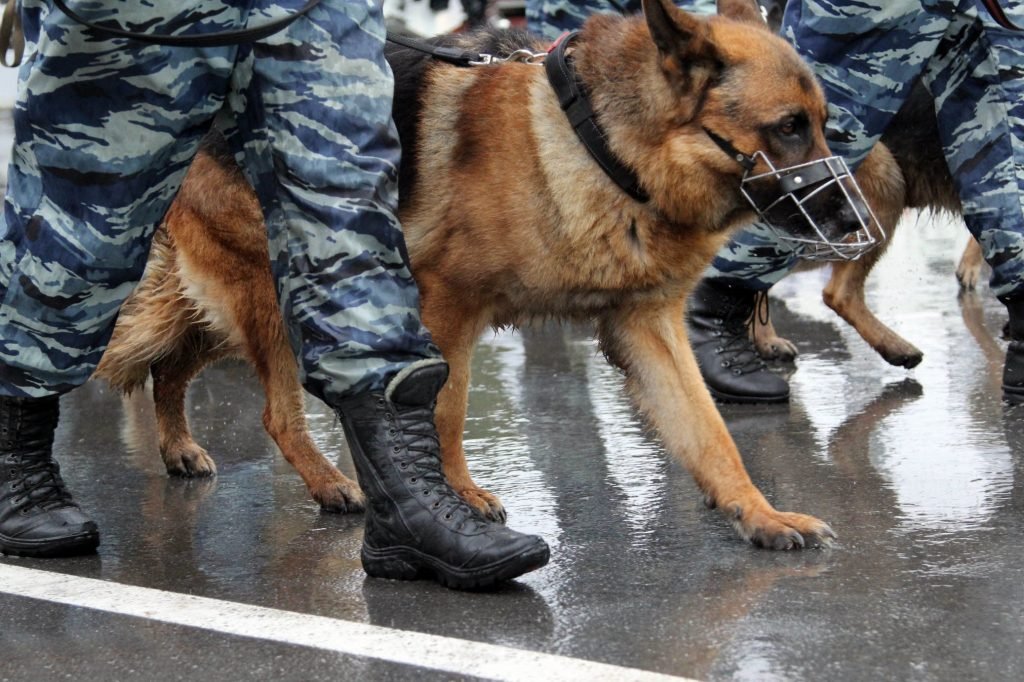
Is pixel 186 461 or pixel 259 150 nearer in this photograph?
pixel 259 150

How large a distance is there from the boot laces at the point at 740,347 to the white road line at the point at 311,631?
2.55 m

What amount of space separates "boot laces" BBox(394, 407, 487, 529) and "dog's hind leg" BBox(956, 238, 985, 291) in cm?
464

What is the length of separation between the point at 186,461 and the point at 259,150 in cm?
149

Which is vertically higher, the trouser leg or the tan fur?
the trouser leg

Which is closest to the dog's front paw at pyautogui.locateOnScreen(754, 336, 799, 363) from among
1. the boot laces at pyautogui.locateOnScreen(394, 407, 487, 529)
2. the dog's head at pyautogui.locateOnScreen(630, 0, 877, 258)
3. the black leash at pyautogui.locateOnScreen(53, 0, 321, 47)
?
the dog's head at pyautogui.locateOnScreen(630, 0, 877, 258)

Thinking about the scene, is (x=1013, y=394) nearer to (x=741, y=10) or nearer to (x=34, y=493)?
(x=741, y=10)

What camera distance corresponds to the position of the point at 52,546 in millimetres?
3361

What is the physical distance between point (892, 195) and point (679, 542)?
2.76 metres

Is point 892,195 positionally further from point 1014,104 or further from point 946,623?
point 946,623

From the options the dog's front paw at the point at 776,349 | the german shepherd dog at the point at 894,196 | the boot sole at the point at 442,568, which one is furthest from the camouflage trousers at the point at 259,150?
the dog's front paw at the point at 776,349

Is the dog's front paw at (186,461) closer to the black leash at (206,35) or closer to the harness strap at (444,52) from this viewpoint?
the harness strap at (444,52)

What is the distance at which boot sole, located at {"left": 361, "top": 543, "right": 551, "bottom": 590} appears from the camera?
9.50ft

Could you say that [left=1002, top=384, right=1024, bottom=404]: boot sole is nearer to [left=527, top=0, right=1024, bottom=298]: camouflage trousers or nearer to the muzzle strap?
[left=527, top=0, right=1024, bottom=298]: camouflage trousers

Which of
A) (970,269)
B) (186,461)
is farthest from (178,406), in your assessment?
(970,269)
